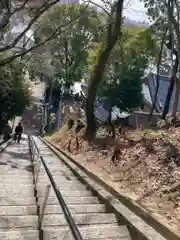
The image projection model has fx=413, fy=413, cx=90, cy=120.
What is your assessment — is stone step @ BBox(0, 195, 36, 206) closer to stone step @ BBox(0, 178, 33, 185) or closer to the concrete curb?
the concrete curb

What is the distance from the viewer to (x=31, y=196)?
332 inches

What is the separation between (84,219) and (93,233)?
74 centimetres

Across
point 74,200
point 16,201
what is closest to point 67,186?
point 74,200

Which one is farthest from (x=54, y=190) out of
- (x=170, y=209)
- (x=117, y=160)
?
(x=117, y=160)

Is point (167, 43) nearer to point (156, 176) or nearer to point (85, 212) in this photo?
point (156, 176)

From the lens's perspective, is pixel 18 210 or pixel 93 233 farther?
pixel 18 210

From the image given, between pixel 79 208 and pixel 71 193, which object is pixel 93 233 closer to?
pixel 79 208

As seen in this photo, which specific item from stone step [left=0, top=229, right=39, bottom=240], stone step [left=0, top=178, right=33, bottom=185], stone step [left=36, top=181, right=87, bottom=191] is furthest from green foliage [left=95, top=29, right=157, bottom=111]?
stone step [left=0, top=229, right=39, bottom=240]

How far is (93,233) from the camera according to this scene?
5547mm

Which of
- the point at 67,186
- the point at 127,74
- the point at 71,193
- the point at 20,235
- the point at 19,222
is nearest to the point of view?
the point at 20,235

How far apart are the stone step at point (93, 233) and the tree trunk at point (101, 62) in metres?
12.1

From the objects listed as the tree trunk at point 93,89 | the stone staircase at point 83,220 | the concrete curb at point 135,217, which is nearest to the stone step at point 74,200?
the stone staircase at point 83,220

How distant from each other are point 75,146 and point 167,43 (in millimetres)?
13300

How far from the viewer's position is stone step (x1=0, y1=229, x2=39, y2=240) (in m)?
5.25
